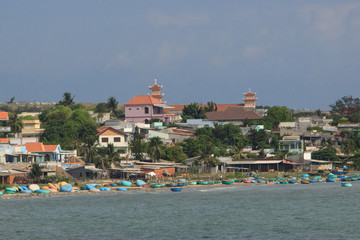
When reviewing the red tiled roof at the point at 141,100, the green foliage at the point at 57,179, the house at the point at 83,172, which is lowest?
the green foliage at the point at 57,179

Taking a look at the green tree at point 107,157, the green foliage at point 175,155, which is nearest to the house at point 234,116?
the green foliage at point 175,155

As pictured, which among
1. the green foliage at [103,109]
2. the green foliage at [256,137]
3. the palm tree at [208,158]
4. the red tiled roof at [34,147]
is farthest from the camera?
the green foliage at [103,109]

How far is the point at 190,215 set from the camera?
60.4m

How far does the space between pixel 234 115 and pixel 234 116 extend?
54 centimetres

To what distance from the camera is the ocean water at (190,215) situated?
50656 mm

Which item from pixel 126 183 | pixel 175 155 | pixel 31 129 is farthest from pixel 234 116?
pixel 126 183

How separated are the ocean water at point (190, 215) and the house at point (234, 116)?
2274 inches

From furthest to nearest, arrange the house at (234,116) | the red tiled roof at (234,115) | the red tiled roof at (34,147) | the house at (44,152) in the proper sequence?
the red tiled roof at (234,115), the house at (234,116), the red tiled roof at (34,147), the house at (44,152)

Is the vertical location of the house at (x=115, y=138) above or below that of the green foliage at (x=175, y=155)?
above

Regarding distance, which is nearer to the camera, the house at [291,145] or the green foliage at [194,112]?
the house at [291,145]

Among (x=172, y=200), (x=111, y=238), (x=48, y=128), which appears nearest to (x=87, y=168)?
(x=172, y=200)

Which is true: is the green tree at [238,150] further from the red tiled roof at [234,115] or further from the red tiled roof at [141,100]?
the red tiled roof at [141,100]

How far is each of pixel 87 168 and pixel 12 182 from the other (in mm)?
9877

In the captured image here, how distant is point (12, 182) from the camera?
7912 centimetres
